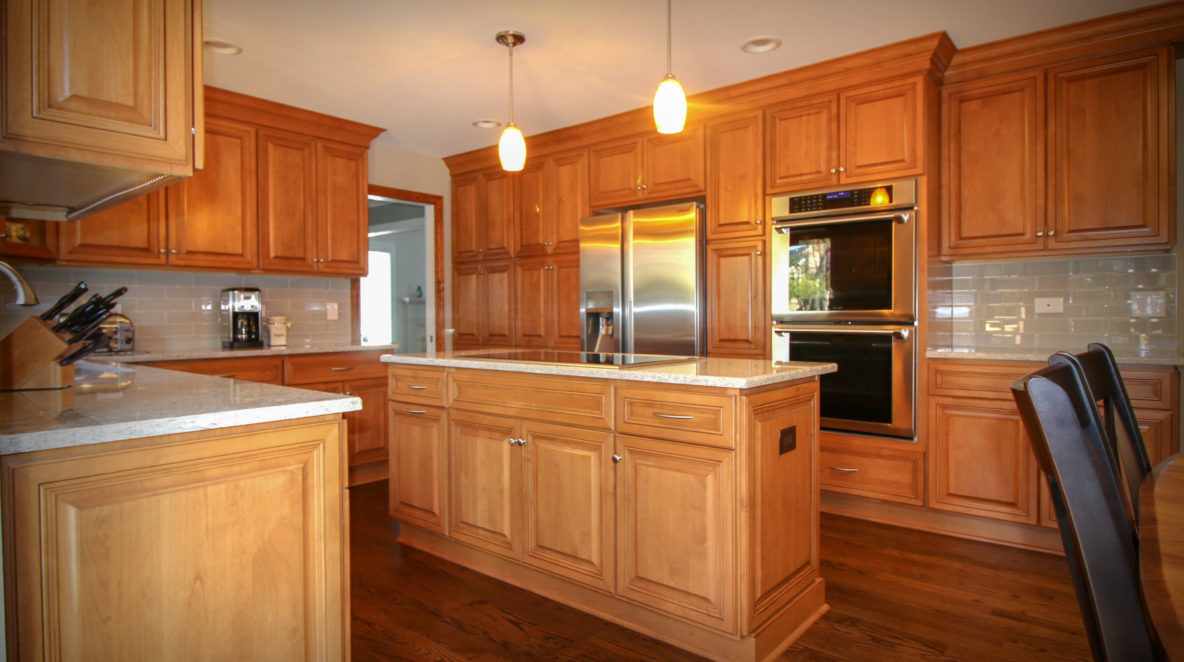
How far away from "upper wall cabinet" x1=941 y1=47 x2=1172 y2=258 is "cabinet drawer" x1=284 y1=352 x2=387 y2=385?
11.1 ft

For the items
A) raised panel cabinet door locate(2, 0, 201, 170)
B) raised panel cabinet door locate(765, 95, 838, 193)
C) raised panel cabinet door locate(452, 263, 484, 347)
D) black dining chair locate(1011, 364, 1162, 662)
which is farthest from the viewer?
raised panel cabinet door locate(452, 263, 484, 347)

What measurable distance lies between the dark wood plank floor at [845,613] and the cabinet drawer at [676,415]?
69 centimetres

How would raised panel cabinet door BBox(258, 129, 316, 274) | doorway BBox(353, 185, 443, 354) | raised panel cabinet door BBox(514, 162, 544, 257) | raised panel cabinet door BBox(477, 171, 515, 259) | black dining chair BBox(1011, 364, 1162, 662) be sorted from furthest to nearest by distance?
doorway BBox(353, 185, 443, 354) < raised panel cabinet door BBox(477, 171, 515, 259) < raised panel cabinet door BBox(514, 162, 544, 257) < raised panel cabinet door BBox(258, 129, 316, 274) < black dining chair BBox(1011, 364, 1162, 662)

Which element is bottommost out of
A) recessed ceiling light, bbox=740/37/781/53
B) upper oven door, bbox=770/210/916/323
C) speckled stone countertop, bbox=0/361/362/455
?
speckled stone countertop, bbox=0/361/362/455

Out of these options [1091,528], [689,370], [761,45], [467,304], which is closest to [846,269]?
[761,45]

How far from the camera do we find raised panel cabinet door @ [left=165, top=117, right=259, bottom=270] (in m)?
3.69

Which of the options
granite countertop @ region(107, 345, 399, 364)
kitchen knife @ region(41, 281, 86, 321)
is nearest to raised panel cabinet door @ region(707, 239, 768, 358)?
granite countertop @ region(107, 345, 399, 364)

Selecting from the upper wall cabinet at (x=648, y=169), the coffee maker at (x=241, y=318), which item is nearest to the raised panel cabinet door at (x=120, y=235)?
the coffee maker at (x=241, y=318)

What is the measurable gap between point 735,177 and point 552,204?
1.45 metres

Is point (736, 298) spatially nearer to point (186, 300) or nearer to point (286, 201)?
point (286, 201)

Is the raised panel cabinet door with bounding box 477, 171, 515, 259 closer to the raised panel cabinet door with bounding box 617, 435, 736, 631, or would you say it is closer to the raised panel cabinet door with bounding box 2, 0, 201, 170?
the raised panel cabinet door with bounding box 617, 435, 736, 631

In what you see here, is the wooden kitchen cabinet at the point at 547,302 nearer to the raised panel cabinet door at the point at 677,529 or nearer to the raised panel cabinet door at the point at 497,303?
the raised panel cabinet door at the point at 497,303

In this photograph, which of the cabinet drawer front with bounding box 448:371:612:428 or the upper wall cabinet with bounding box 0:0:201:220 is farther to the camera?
the cabinet drawer front with bounding box 448:371:612:428

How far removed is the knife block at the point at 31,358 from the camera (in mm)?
1562
